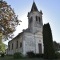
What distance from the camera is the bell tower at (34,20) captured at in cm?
4332

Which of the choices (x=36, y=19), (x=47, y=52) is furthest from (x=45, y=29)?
(x=36, y=19)

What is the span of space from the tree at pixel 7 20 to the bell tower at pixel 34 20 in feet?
72.8

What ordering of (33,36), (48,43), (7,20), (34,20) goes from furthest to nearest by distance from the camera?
1. (34,20)
2. (33,36)
3. (48,43)
4. (7,20)

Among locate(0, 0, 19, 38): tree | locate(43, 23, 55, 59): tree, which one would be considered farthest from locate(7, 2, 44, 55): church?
locate(0, 0, 19, 38): tree

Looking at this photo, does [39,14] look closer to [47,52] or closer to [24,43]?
[24,43]

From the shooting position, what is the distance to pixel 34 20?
44250 millimetres

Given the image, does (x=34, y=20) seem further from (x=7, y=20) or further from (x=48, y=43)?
(x=7, y=20)

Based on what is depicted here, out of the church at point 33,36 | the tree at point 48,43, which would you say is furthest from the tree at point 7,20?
the church at point 33,36

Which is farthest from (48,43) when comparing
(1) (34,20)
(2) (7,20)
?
(1) (34,20)

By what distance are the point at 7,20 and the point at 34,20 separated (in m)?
25.1

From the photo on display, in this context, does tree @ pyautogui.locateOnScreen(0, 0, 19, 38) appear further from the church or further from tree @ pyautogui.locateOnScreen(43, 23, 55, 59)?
the church

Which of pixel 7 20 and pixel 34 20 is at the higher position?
pixel 34 20

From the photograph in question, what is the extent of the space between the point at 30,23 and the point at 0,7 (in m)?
27.2

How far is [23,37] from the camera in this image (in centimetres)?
4053
